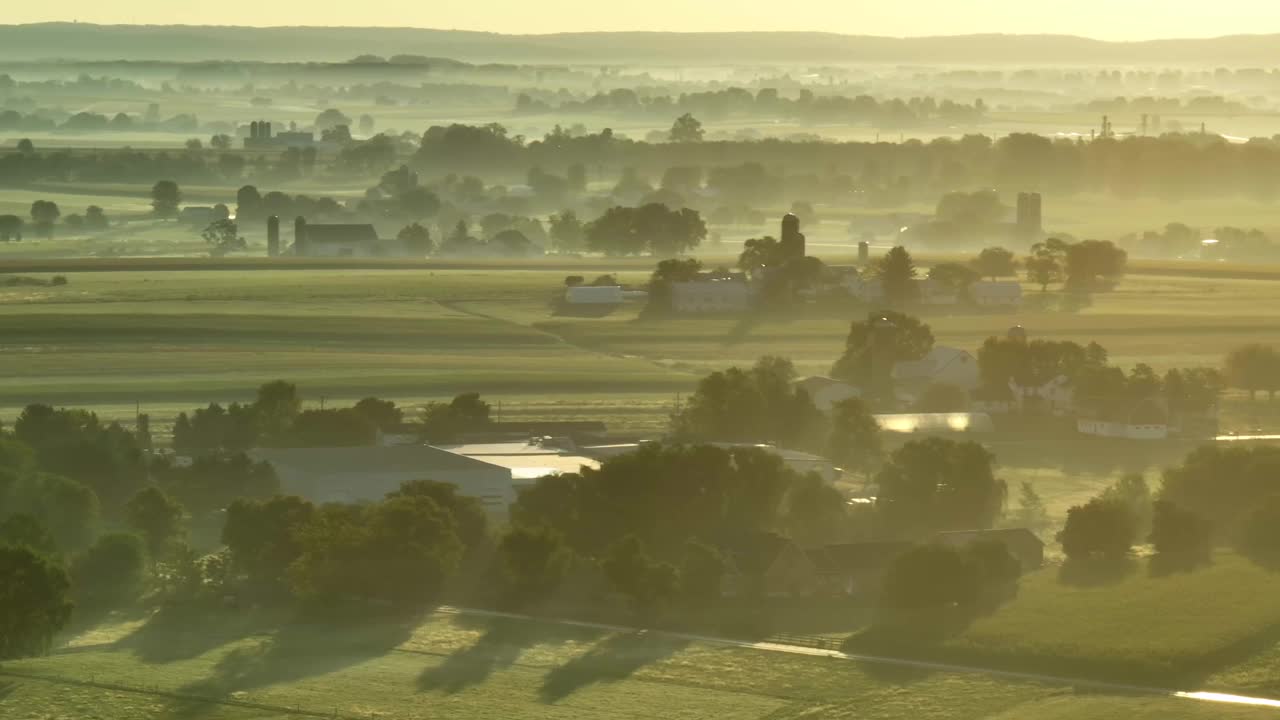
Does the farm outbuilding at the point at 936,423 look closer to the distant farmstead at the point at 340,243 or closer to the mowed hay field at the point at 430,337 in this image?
the mowed hay field at the point at 430,337

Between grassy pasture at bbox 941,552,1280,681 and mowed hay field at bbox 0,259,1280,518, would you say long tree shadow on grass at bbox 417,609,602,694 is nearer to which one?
grassy pasture at bbox 941,552,1280,681

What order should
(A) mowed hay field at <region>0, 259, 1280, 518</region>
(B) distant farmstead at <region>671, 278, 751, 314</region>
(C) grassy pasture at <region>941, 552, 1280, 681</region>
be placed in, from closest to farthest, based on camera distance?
1. (C) grassy pasture at <region>941, 552, 1280, 681</region>
2. (A) mowed hay field at <region>0, 259, 1280, 518</region>
3. (B) distant farmstead at <region>671, 278, 751, 314</region>

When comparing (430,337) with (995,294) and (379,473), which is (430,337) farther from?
(379,473)

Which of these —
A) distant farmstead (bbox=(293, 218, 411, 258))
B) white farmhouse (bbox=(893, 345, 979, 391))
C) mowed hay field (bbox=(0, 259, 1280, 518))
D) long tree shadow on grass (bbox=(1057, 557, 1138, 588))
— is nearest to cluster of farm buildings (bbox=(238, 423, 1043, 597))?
long tree shadow on grass (bbox=(1057, 557, 1138, 588))

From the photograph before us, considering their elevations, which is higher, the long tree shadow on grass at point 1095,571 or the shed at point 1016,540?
the shed at point 1016,540

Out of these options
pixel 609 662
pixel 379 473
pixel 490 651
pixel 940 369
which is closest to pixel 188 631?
pixel 490 651

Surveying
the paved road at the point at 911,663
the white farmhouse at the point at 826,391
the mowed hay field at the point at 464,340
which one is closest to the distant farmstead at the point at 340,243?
the mowed hay field at the point at 464,340

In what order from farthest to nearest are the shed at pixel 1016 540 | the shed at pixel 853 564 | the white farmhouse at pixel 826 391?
the white farmhouse at pixel 826 391
the shed at pixel 1016 540
the shed at pixel 853 564
